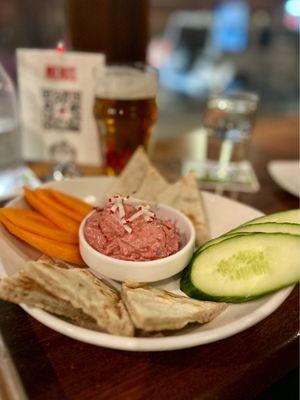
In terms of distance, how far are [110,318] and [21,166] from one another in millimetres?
1095

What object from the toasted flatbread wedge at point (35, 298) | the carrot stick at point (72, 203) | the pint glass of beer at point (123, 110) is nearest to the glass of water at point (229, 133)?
the pint glass of beer at point (123, 110)

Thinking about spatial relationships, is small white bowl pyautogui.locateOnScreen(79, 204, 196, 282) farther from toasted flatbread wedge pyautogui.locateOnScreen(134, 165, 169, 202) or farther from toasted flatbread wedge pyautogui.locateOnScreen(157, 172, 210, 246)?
toasted flatbread wedge pyautogui.locateOnScreen(134, 165, 169, 202)

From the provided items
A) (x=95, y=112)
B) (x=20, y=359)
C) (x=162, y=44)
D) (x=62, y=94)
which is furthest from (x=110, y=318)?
(x=162, y=44)

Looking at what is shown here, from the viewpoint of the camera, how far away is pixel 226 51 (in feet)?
28.1

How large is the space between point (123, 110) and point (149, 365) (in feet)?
3.16

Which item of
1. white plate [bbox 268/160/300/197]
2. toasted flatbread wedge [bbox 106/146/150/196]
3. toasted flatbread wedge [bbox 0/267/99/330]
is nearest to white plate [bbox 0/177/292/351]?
toasted flatbread wedge [bbox 0/267/99/330]

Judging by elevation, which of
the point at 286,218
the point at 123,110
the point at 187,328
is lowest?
the point at 187,328

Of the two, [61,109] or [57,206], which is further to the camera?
[61,109]

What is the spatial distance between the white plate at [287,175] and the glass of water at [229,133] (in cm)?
9

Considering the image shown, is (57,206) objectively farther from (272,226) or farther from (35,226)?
(272,226)

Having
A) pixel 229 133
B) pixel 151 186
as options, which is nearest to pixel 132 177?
pixel 151 186

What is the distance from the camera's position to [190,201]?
1.22m

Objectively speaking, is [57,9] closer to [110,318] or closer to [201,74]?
[201,74]

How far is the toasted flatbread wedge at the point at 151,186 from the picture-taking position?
49.8 inches
